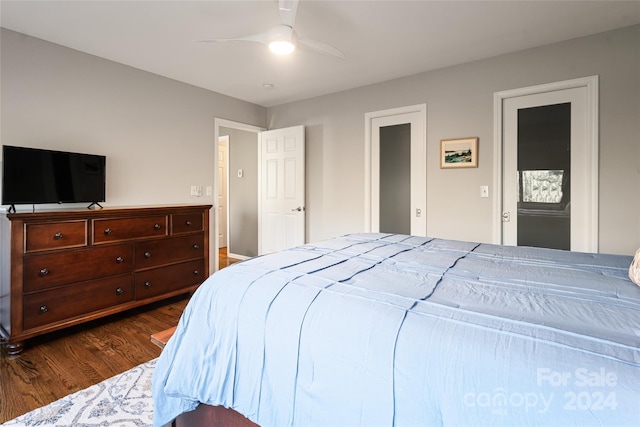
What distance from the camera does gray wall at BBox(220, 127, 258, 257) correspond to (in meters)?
5.34

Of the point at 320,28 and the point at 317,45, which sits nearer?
the point at 317,45

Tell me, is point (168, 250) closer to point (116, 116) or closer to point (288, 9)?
point (116, 116)

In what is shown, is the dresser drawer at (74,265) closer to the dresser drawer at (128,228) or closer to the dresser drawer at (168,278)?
the dresser drawer at (128,228)

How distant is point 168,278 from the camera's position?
3195mm

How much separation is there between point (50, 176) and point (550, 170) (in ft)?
14.4

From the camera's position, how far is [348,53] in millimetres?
3016

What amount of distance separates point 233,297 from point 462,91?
3.20 m

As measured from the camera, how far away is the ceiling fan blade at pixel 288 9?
6.00 feet

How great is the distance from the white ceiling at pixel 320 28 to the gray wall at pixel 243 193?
1992 millimetres

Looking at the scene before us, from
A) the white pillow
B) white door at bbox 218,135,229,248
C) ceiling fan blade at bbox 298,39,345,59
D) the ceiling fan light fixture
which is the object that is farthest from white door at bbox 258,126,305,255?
the white pillow

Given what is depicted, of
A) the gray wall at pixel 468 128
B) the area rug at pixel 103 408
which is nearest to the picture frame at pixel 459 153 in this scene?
the gray wall at pixel 468 128

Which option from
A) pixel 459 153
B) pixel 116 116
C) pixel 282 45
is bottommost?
pixel 459 153

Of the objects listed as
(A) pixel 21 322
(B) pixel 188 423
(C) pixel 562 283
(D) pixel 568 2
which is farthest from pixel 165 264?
(D) pixel 568 2

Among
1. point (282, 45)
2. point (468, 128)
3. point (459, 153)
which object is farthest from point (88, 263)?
point (468, 128)
